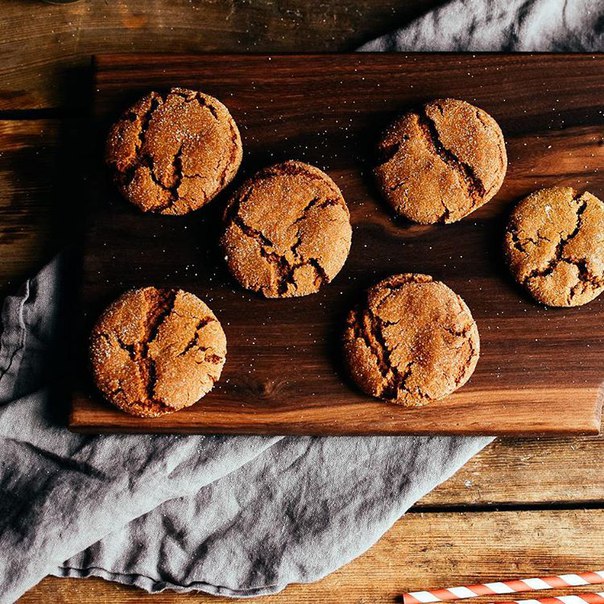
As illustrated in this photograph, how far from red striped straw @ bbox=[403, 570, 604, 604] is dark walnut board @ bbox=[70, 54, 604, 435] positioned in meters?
0.35

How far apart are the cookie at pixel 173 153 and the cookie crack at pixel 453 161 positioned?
39 centimetres

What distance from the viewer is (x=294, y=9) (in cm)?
165

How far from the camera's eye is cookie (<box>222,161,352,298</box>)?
1.44 metres

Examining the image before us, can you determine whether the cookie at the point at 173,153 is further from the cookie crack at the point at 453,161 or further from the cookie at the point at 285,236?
the cookie crack at the point at 453,161

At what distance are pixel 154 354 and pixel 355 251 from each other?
46 centimetres

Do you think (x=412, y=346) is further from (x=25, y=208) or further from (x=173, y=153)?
(x=25, y=208)

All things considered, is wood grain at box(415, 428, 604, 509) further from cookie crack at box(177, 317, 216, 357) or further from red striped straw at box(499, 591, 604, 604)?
cookie crack at box(177, 317, 216, 357)

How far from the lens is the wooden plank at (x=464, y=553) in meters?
1.61

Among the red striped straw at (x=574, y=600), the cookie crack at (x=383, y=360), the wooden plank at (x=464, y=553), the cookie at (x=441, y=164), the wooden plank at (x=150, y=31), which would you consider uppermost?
the wooden plank at (x=150, y=31)

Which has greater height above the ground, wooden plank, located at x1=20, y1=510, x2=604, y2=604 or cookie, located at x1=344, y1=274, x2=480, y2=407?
cookie, located at x1=344, y1=274, x2=480, y2=407

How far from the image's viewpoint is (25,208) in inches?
63.5

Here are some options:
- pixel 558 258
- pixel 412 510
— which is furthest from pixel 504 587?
pixel 558 258

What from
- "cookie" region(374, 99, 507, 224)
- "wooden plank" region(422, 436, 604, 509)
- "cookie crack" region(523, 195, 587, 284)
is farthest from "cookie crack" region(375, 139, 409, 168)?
"wooden plank" region(422, 436, 604, 509)

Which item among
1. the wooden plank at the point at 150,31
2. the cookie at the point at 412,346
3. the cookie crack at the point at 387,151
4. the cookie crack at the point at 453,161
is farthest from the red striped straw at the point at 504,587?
the wooden plank at the point at 150,31
